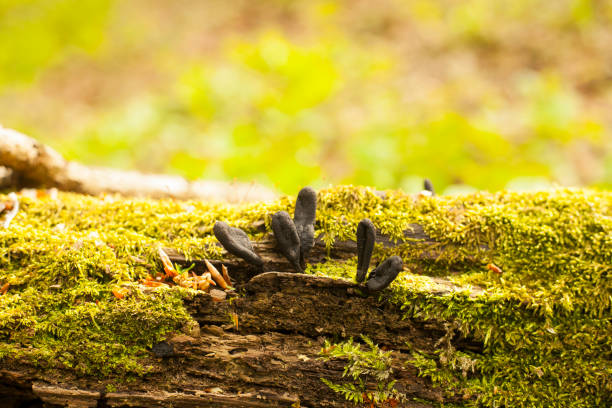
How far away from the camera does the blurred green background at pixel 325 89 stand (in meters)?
5.64

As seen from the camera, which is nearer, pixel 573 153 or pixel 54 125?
pixel 573 153

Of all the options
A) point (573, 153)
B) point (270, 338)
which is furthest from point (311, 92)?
point (270, 338)

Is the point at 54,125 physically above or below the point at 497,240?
above

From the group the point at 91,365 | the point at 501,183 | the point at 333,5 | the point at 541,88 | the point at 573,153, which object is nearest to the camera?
the point at 91,365

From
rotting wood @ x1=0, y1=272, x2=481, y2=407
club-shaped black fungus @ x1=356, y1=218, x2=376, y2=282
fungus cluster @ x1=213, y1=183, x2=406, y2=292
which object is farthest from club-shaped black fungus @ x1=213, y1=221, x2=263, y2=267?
club-shaped black fungus @ x1=356, y1=218, x2=376, y2=282

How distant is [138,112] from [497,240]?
648 centimetres

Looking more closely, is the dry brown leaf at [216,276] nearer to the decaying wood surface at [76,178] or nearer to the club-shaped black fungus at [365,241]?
the club-shaped black fungus at [365,241]

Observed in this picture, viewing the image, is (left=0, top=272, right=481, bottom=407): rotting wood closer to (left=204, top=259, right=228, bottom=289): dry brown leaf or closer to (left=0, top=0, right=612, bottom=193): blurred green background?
(left=204, top=259, right=228, bottom=289): dry brown leaf

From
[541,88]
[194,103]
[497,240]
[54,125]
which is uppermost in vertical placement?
[541,88]

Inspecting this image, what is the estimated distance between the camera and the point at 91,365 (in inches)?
80.9

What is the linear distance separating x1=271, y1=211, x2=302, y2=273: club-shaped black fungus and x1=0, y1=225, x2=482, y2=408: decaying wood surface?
0.39 feet

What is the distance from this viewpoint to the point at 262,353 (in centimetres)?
213

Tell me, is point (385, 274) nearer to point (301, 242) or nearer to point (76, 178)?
point (301, 242)

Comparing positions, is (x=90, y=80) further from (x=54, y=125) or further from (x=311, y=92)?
(x=311, y=92)
